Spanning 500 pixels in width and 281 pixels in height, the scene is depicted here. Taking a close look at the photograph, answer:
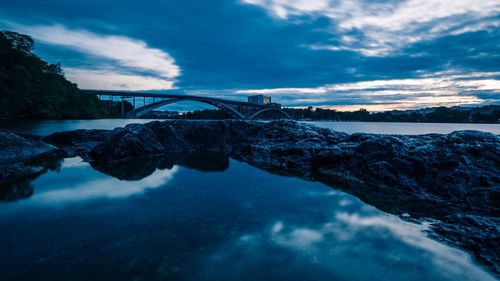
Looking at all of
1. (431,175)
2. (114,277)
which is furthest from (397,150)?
(114,277)

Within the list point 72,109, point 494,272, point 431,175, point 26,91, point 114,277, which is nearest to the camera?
point 114,277

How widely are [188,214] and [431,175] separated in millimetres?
6346

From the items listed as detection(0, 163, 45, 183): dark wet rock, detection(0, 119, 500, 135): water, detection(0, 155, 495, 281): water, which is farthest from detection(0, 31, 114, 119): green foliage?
detection(0, 155, 495, 281): water

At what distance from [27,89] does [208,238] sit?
128ft

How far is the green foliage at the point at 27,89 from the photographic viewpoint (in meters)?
29.1

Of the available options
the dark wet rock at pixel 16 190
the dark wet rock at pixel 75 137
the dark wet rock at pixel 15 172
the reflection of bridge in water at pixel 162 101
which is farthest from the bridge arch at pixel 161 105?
the dark wet rock at pixel 16 190

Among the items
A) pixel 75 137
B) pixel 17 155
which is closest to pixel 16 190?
pixel 17 155

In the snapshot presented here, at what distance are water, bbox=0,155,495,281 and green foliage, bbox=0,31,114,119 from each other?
106ft

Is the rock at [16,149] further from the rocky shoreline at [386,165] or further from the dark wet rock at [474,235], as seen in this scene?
the dark wet rock at [474,235]

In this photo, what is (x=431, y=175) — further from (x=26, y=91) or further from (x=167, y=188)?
(x=26, y=91)

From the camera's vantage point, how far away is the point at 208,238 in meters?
3.70

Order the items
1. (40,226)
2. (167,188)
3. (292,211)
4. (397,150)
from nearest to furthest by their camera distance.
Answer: (40,226) → (292,211) → (167,188) → (397,150)

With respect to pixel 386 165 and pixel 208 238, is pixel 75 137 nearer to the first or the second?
pixel 208 238

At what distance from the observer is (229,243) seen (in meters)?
3.60
